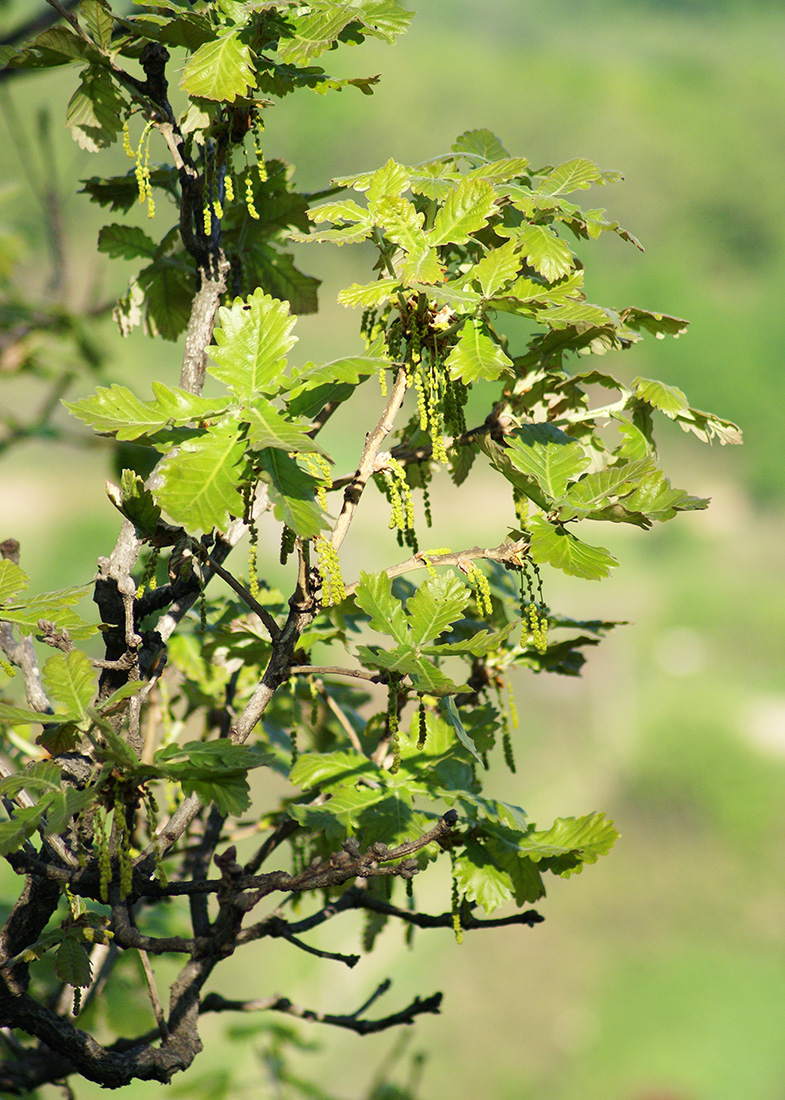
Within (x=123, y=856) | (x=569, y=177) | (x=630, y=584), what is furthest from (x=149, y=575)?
(x=630, y=584)

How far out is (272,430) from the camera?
0.54m

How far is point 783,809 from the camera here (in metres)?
6.69

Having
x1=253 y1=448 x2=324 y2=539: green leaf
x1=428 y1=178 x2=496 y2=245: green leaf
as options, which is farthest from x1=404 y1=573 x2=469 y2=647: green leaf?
x1=428 y1=178 x2=496 y2=245: green leaf

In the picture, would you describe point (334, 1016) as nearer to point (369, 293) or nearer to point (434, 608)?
point (434, 608)

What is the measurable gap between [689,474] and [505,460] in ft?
36.8

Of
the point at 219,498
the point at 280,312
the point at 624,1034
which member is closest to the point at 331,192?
the point at 280,312

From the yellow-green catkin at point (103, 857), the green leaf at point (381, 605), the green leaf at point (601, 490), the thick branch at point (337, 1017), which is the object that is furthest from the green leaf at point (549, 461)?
the thick branch at point (337, 1017)

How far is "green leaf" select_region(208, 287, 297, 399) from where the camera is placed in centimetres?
58

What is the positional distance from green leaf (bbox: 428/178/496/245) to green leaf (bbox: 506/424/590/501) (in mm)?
139

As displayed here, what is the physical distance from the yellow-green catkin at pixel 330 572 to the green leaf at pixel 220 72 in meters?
0.31

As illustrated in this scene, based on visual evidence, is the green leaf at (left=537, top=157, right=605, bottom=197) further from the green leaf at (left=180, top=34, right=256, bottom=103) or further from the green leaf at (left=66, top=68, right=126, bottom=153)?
the green leaf at (left=66, top=68, right=126, bottom=153)

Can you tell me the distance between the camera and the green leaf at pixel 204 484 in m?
0.53

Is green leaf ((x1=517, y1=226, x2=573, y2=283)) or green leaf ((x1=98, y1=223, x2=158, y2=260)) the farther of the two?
green leaf ((x1=98, y1=223, x2=158, y2=260))

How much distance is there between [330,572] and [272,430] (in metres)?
0.10
